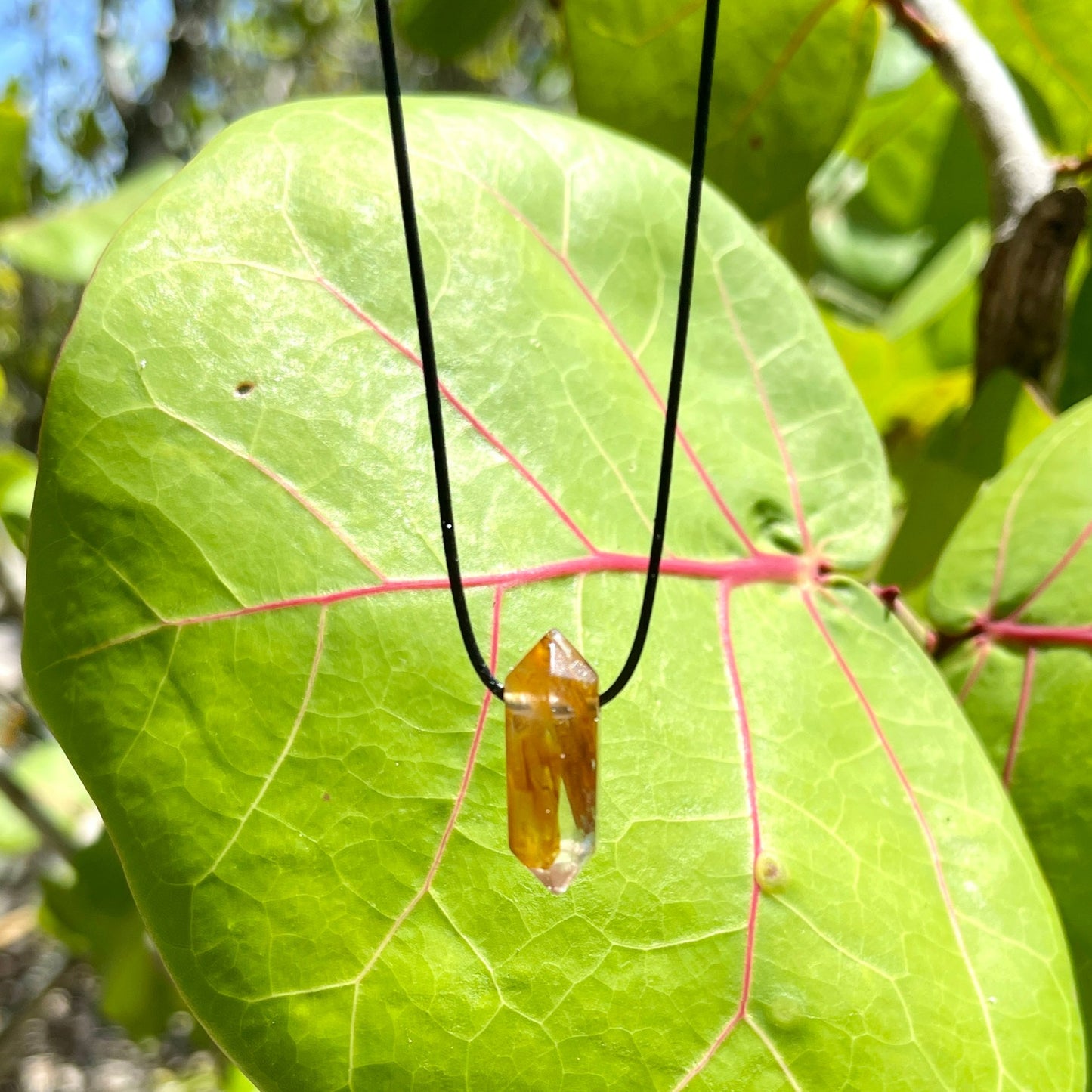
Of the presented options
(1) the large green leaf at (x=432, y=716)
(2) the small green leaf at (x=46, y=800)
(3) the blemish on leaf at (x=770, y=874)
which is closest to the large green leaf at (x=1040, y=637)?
(1) the large green leaf at (x=432, y=716)

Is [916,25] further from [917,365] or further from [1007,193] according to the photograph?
[917,365]

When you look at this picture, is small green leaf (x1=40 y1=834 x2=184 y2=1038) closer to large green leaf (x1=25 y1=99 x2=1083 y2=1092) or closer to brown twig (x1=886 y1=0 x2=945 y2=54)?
large green leaf (x1=25 y1=99 x2=1083 y2=1092)

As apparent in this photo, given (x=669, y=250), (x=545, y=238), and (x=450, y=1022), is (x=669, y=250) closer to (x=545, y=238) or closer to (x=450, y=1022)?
(x=545, y=238)

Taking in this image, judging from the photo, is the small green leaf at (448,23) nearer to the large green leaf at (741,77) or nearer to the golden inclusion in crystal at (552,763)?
the large green leaf at (741,77)

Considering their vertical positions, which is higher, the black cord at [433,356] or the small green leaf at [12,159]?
the black cord at [433,356]

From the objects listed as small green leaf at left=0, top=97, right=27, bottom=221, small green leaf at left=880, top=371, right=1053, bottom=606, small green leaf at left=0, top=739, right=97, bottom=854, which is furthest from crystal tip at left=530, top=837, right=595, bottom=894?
small green leaf at left=0, top=739, right=97, bottom=854

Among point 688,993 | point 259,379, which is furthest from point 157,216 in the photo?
point 688,993
